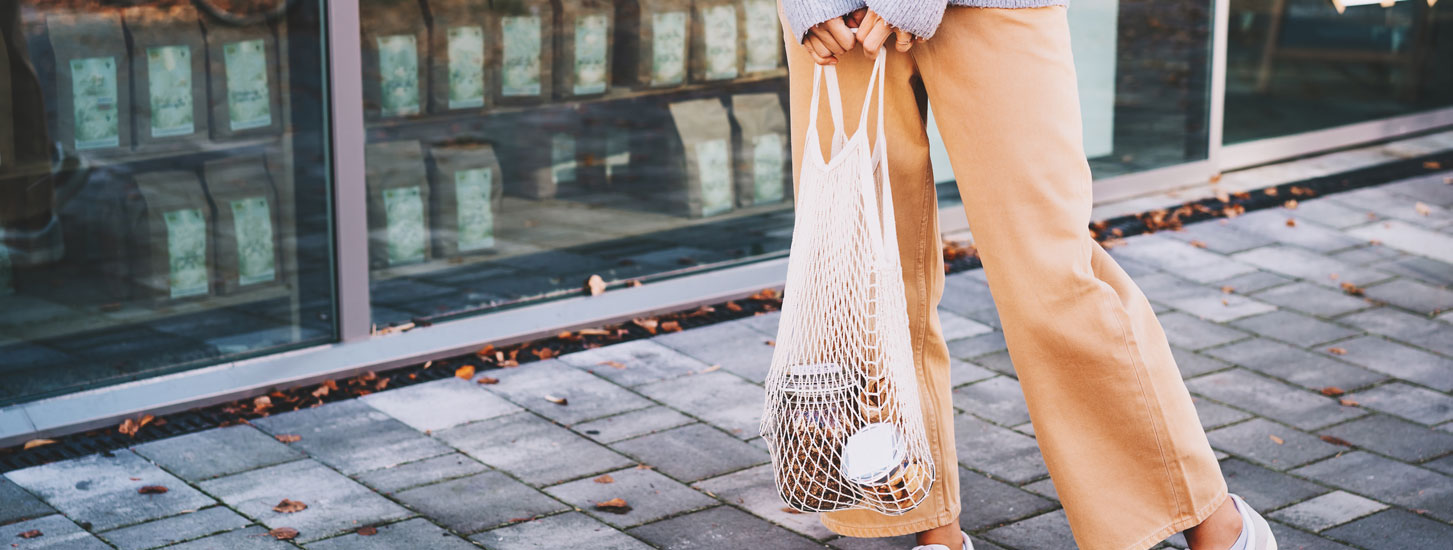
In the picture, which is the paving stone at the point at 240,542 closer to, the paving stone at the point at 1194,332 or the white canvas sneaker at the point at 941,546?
the white canvas sneaker at the point at 941,546

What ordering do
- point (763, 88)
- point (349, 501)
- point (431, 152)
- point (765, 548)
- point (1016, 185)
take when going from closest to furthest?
point (1016, 185)
point (765, 548)
point (349, 501)
point (431, 152)
point (763, 88)

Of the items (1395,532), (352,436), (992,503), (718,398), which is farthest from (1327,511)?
(352,436)

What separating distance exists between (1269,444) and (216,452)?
8.69 ft

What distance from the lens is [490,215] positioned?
4.86m

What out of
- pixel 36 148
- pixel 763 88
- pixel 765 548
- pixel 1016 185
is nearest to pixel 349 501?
pixel 765 548

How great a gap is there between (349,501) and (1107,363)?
1.75m

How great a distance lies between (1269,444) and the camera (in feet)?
12.5

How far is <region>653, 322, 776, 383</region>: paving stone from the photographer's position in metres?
4.44

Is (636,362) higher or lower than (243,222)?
lower

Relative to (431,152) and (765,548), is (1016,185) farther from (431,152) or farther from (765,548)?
(431,152)

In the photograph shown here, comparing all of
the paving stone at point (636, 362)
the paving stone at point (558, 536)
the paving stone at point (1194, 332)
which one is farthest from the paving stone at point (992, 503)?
the paving stone at point (1194, 332)

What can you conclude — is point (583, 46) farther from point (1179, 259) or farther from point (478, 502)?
point (1179, 259)

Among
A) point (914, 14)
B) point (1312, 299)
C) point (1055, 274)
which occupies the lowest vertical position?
point (1312, 299)

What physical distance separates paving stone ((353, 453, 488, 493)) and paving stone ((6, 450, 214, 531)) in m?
0.38
